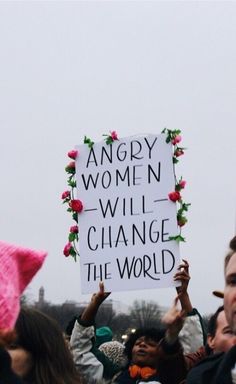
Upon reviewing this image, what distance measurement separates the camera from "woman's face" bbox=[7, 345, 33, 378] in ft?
11.1

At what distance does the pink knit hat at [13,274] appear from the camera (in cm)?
231

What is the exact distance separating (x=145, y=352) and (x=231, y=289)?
10.0ft

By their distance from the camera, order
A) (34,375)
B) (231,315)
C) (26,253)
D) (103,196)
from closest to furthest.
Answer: (231,315)
(26,253)
(34,375)
(103,196)

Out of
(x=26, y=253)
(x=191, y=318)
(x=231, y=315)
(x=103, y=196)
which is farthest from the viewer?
(x=103, y=196)

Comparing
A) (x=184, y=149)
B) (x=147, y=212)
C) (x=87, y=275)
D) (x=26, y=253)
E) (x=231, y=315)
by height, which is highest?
(x=184, y=149)

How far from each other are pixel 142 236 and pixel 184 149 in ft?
2.11

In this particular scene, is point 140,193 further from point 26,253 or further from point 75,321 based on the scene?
point 26,253

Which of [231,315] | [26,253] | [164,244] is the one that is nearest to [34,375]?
[26,253]

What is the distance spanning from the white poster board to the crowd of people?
6.6 inches

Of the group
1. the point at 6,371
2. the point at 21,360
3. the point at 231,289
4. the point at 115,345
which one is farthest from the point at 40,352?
the point at 115,345

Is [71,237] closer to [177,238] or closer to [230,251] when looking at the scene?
[177,238]

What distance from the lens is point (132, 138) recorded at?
217 inches

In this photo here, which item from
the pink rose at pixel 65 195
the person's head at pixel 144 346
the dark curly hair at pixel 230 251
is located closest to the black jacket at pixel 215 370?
the dark curly hair at pixel 230 251

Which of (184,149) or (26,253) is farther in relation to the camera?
(184,149)
